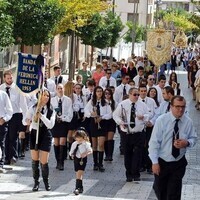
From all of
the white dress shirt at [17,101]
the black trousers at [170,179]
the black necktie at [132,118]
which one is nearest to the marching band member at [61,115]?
the white dress shirt at [17,101]

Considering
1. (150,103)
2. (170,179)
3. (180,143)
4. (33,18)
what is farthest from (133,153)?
(33,18)

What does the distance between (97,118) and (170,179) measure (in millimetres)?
5843

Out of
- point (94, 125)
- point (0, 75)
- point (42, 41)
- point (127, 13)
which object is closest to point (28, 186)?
point (94, 125)

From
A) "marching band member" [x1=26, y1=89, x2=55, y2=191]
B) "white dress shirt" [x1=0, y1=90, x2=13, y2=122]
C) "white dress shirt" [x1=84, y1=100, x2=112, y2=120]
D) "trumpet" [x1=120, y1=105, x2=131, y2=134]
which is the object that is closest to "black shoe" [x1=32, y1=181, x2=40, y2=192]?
"marching band member" [x1=26, y1=89, x2=55, y2=191]

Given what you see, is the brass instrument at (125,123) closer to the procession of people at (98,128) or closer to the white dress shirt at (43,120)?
the procession of people at (98,128)

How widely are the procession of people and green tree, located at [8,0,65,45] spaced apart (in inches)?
165

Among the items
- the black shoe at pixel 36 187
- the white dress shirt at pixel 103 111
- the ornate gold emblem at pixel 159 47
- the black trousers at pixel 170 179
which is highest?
the ornate gold emblem at pixel 159 47

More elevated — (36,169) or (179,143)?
(179,143)

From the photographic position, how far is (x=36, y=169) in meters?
14.0

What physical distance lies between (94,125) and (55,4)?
901 cm

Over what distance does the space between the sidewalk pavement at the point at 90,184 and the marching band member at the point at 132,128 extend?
31 centimetres

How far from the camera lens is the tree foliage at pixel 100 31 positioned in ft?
131

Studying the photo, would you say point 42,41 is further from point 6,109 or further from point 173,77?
point 6,109

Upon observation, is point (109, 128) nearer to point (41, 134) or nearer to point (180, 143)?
point (41, 134)
